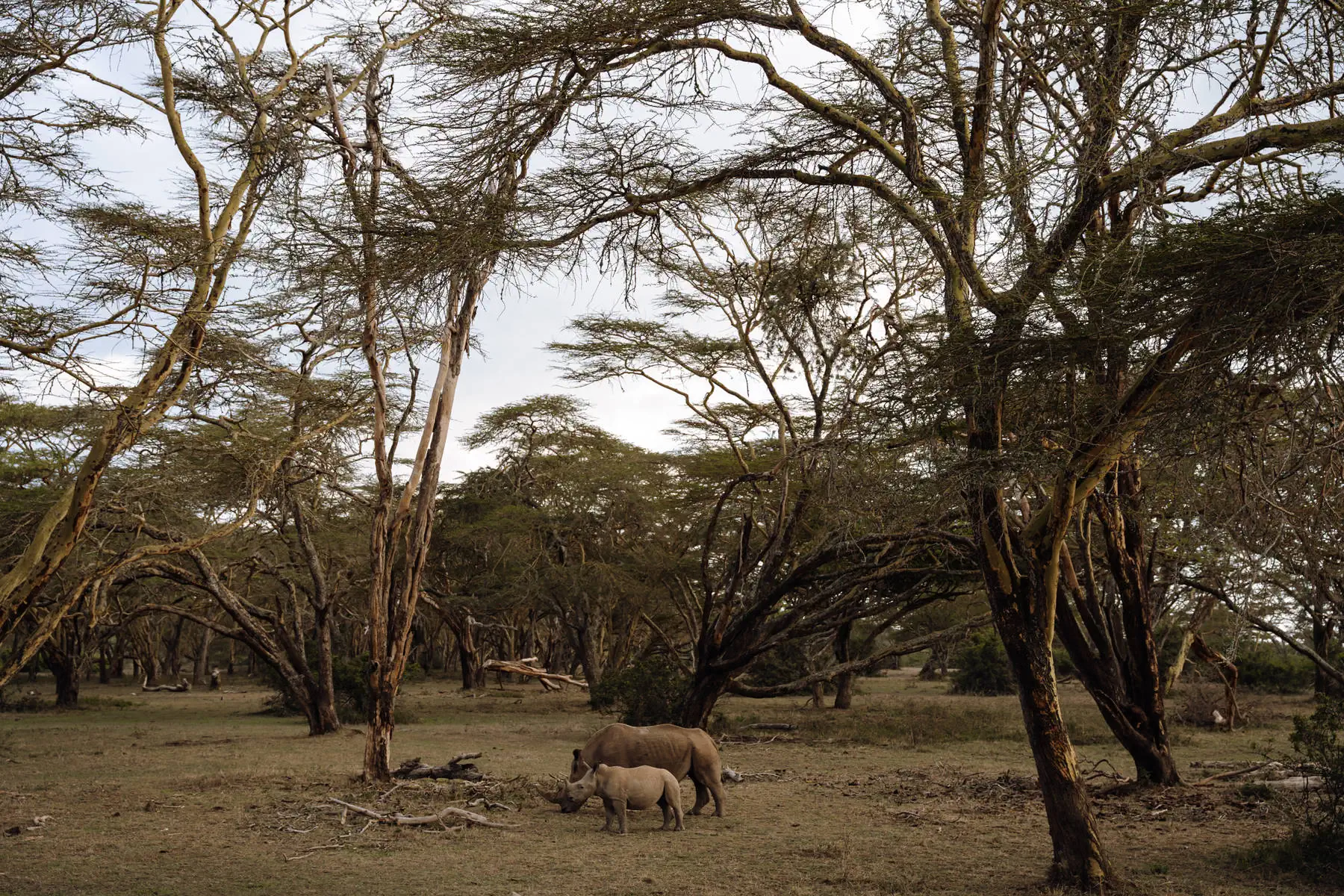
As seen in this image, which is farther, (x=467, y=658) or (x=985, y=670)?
(x=467, y=658)

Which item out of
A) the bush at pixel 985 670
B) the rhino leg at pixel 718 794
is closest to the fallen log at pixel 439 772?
the rhino leg at pixel 718 794

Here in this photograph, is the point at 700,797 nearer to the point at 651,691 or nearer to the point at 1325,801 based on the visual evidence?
the point at 1325,801

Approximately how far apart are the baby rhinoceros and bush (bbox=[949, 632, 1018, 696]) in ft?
66.6

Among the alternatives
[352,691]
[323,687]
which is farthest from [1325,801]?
[352,691]

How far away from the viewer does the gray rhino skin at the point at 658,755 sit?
8.50 meters

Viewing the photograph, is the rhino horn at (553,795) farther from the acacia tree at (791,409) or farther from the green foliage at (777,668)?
the green foliage at (777,668)

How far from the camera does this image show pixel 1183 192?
236 inches

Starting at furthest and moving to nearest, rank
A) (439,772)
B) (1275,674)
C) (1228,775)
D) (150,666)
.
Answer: (150,666), (1275,674), (439,772), (1228,775)

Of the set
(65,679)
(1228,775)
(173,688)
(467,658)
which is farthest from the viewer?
(173,688)

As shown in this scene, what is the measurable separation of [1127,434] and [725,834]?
14.4 feet

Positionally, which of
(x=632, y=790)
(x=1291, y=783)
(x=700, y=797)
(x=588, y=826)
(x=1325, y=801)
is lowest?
(x=588, y=826)

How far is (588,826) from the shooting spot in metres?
8.13

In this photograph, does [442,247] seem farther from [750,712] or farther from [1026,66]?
[750,712]

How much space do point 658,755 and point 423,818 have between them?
74.9 inches
